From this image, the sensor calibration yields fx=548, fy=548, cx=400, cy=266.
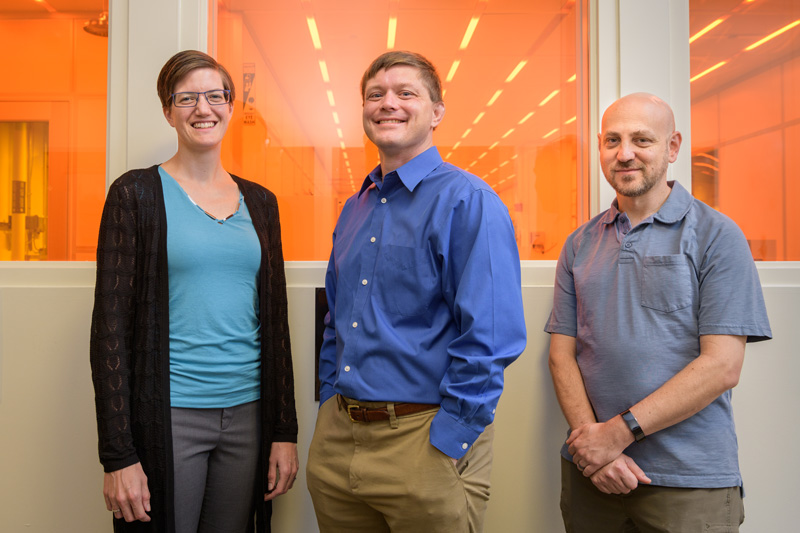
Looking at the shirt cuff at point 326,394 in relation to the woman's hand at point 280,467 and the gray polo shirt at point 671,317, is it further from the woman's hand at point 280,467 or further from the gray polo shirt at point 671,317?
the gray polo shirt at point 671,317

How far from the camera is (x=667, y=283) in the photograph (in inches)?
68.1

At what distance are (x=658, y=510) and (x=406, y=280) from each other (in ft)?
3.48

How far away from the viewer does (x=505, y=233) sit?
5.13 ft

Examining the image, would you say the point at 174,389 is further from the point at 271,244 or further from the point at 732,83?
the point at 732,83

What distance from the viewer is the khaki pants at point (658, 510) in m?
1.65

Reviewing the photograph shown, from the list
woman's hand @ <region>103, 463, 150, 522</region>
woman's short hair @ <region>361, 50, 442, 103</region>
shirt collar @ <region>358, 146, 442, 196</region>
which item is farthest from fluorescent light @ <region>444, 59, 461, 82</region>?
woman's hand @ <region>103, 463, 150, 522</region>

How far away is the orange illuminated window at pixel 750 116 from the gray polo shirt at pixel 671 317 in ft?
3.16

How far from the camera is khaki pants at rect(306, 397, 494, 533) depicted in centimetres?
147

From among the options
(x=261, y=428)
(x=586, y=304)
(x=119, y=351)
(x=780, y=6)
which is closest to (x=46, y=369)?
(x=119, y=351)

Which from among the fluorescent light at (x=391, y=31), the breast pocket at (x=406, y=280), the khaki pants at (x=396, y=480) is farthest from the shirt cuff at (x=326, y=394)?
the fluorescent light at (x=391, y=31)

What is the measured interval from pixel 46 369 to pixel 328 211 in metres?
1.42

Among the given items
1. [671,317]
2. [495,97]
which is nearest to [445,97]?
[495,97]

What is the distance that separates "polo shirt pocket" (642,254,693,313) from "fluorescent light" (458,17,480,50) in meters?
1.45

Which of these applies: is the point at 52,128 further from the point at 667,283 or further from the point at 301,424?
the point at 667,283
